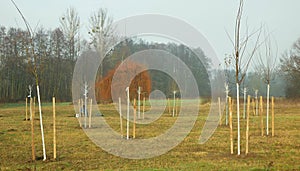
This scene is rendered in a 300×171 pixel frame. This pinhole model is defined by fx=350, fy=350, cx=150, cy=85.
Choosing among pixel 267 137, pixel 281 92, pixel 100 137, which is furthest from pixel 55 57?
pixel 267 137

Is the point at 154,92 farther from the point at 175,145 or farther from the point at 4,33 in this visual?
the point at 4,33

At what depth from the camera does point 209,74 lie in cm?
2655

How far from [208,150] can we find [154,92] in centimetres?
2053

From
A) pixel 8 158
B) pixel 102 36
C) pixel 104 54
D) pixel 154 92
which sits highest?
pixel 102 36

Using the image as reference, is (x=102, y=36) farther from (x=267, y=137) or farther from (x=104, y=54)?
(x=267, y=137)

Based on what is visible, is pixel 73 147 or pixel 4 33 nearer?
pixel 73 147

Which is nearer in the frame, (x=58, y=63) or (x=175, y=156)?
(x=175, y=156)

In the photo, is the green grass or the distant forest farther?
the distant forest

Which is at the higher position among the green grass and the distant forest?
the distant forest

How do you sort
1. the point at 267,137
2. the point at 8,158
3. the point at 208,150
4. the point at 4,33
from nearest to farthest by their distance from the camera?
the point at 8,158
the point at 208,150
the point at 267,137
the point at 4,33

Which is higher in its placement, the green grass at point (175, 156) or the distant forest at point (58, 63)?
the distant forest at point (58, 63)

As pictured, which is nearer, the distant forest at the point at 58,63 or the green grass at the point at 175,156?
the green grass at the point at 175,156

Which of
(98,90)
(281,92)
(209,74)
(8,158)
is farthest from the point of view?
(281,92)

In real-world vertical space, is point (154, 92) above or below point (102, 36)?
below
